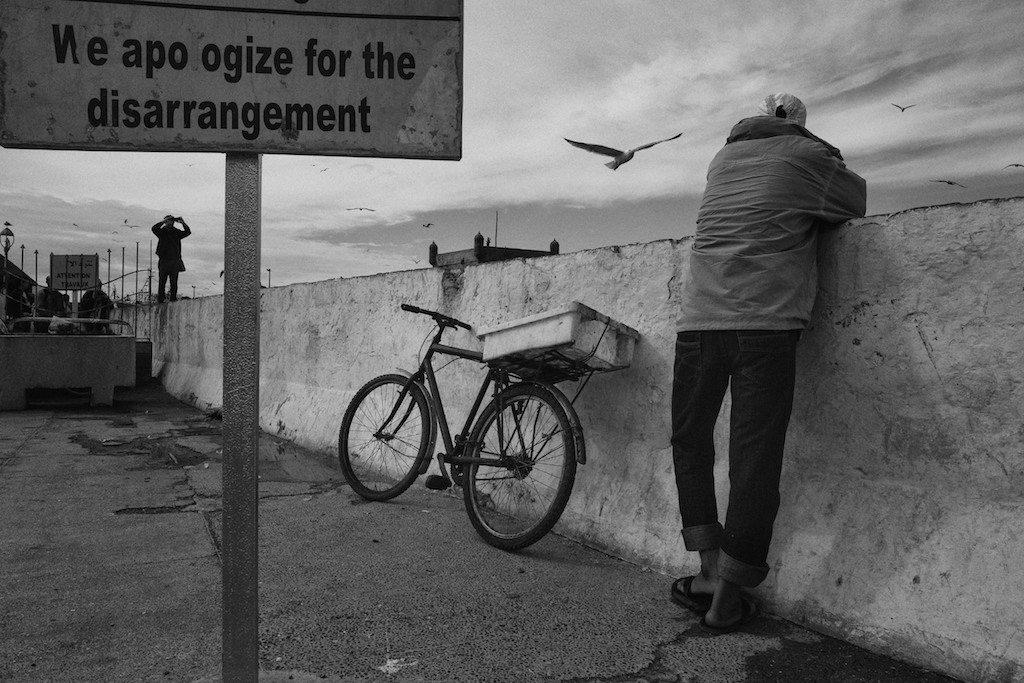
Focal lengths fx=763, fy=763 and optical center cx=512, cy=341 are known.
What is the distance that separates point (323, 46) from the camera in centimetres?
198

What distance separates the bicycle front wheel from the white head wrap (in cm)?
170

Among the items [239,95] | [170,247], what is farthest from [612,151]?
[170,247]

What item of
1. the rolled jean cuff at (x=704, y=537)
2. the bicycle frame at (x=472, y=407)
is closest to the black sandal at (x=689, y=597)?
the rolled jean cuff at (x=704, y=537)

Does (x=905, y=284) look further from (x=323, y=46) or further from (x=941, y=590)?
(x=323, y=46)

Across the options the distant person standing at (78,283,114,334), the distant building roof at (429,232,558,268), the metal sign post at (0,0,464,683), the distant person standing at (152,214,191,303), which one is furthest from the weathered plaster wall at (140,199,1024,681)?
the distant person standing at (78,283,114,334)

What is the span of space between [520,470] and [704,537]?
4.00ft

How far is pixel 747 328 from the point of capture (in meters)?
3.03

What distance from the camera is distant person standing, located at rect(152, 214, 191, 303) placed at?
15.0m

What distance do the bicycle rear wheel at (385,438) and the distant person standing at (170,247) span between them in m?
11.1

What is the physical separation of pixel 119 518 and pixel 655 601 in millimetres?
3201

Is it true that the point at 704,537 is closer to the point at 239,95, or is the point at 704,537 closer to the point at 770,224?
the point at 770,224

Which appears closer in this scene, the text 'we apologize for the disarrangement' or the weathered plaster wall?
the text 'we apologize for the disarrangement'

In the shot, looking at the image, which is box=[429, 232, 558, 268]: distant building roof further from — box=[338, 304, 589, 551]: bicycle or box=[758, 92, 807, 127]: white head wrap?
box=[758, 92, 807, 127]: white head wrap

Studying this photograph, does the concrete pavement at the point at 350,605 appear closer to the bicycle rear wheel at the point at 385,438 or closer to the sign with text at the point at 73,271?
the bicycle rear wheel at the point at 385,438
